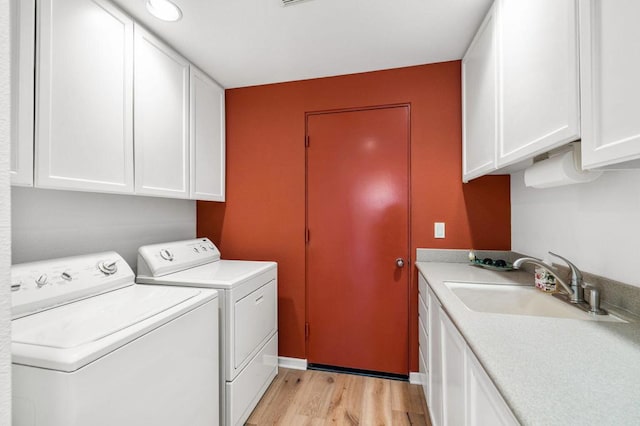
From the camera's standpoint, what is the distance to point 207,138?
7.48 feet

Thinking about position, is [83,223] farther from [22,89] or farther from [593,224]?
[593,224]

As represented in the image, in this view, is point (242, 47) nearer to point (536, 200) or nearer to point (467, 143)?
point (467, 143)

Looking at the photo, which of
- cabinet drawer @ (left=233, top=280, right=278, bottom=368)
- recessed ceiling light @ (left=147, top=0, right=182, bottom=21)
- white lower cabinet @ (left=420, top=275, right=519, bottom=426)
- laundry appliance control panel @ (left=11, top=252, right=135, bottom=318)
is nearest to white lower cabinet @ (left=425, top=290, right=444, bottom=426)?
white lower cabinet @ (left=420, top=275, right=519, bottom=426)

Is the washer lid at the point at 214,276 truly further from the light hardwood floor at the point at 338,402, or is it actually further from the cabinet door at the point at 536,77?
the cabinet door at the point at 536,77

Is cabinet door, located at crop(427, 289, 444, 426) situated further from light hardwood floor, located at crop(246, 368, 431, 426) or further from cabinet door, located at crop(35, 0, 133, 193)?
cabinet door, located at crop(35, 0, 133, 193)

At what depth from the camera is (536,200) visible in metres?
1.69

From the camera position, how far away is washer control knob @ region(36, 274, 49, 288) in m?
1.21

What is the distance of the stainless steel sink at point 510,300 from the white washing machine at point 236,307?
122 centimetres

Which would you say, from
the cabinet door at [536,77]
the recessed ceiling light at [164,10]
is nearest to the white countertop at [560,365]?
the cabinet door at [536,77]

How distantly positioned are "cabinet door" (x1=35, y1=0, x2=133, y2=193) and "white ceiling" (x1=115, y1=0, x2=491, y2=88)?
0.26 m

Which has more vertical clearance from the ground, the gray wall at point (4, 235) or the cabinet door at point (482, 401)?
the gray wall at point (4, 235)

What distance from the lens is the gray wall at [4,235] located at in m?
0.49

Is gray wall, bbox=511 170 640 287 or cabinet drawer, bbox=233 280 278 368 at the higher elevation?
gray wall, bbox=511 170 640 287

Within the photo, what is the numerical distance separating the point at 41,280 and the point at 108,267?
306mm
